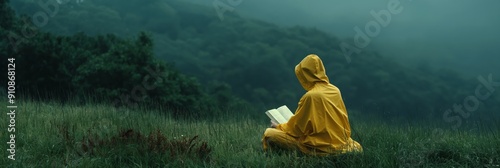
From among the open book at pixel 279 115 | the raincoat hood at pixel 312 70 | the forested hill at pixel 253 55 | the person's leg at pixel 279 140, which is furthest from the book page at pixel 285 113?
the forested hill at pixel 253 55

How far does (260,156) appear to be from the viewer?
7.35 m

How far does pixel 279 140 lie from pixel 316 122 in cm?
61

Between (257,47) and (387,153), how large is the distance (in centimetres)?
8559

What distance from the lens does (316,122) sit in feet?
24.1

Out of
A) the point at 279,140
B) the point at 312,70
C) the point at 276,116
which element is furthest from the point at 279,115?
the point at 312,70

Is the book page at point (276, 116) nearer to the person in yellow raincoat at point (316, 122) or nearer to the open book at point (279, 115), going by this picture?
the open book at point (279, 115)

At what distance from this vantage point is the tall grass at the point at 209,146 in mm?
7254

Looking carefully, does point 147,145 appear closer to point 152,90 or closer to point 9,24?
point 152,90

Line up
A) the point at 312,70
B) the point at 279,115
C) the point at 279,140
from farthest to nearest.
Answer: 1. the point at 279,115
2. the point at 279,140
3. the point at 312,70

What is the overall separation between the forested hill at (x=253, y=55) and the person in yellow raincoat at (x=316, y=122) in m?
55.9

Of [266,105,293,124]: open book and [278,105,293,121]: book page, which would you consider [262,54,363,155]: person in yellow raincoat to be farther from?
[278,105,293,121]: book page

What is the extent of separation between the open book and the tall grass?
17.9 inches

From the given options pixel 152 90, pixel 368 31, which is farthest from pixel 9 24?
pixel 368 31

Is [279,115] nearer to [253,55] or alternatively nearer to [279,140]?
[279,140]
